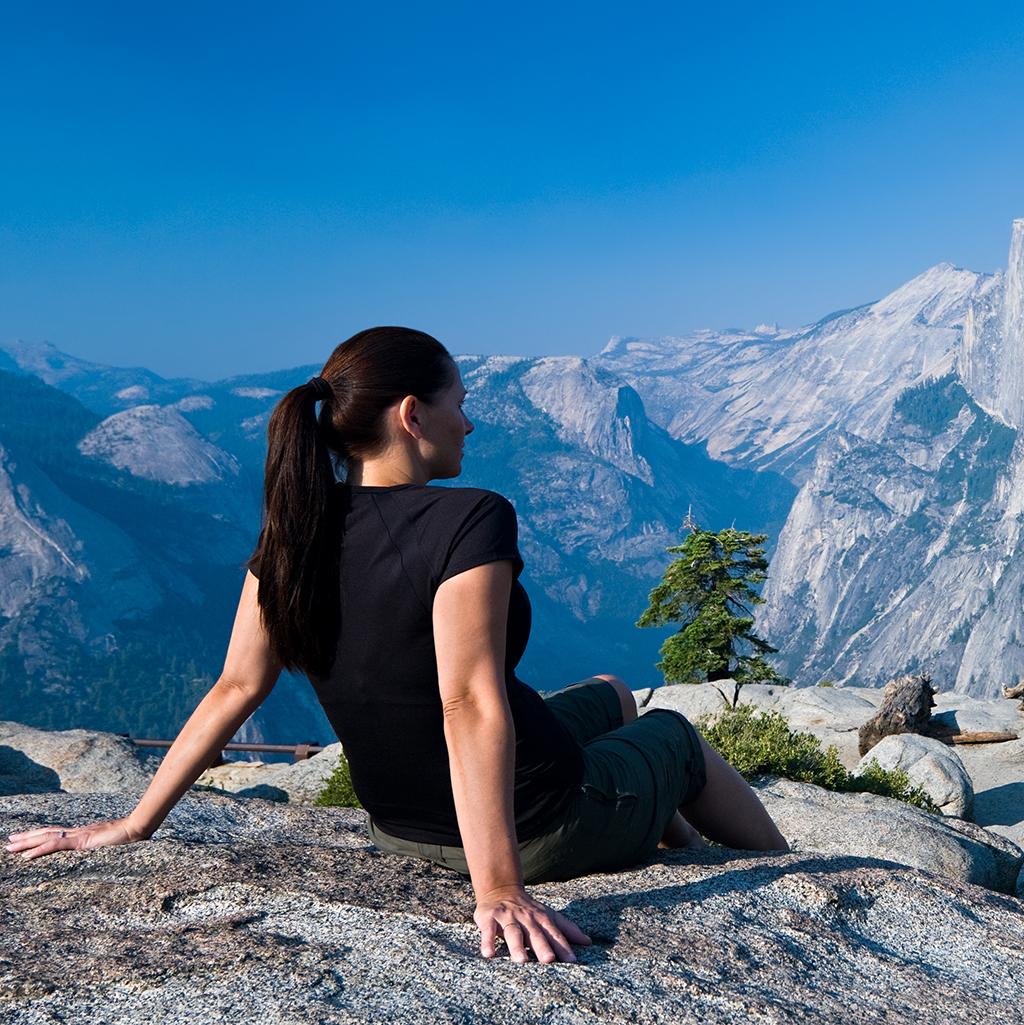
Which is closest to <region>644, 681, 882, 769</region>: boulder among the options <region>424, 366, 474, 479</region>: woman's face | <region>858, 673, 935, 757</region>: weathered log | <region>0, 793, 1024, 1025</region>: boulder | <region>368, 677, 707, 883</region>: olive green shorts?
<region>858, 673, 935, 757</region>: weathered log

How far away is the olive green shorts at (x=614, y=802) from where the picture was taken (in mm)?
4129

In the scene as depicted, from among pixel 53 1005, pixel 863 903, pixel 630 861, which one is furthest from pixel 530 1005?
pixel 863 903

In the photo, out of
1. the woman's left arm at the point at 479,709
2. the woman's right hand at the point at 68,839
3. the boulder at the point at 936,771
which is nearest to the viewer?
the woman's left arm at the point at 479,709

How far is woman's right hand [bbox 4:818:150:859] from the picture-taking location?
4.38m

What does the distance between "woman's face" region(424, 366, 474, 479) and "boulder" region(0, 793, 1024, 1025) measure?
1766 millimetres

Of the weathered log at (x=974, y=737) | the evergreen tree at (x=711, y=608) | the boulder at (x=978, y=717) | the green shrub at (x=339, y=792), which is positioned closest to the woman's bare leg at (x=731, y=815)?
the green shrub at (x=339, y=792)

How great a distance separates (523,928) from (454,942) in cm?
26

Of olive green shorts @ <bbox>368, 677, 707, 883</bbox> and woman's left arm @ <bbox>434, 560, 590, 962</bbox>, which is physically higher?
woman's left arm @ <bbox>434, 560, 590, 962</bbox>

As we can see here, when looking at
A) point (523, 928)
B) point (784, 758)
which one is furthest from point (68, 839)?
point (784, 758)

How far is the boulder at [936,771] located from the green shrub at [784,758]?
36.8 inches

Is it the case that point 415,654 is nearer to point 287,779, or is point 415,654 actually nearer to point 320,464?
point 320,464

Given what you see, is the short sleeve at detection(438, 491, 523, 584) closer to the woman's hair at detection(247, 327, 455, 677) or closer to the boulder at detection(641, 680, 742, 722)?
the woman's hair at detection(247, 327, 455, 677)

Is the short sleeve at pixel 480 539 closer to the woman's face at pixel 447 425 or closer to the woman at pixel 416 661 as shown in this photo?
the woman at pixel 416 661

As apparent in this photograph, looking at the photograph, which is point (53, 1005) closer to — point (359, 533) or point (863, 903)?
point (359, 533)
